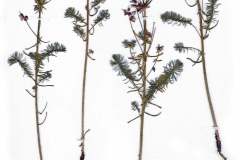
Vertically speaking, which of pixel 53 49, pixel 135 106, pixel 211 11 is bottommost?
pixel 135 106

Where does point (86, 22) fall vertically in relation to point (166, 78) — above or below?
above

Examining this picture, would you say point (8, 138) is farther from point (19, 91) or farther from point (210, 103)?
point (210, 103)

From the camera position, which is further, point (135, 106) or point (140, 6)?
point (135, 106)

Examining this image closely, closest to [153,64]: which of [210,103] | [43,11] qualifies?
[210,103]

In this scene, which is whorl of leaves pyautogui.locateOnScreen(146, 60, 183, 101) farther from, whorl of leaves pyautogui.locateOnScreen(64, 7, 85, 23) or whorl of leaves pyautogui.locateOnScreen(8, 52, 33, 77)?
whorl of leaves pyautogui.locateOnScreen(8, 52, 33, 77)

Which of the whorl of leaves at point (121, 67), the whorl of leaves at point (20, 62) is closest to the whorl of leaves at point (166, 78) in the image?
the whorl of leaves at point (121, 67)

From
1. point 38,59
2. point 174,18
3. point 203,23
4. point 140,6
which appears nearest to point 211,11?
point 203,23

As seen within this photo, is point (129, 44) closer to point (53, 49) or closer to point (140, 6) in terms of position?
point (140, 6)
